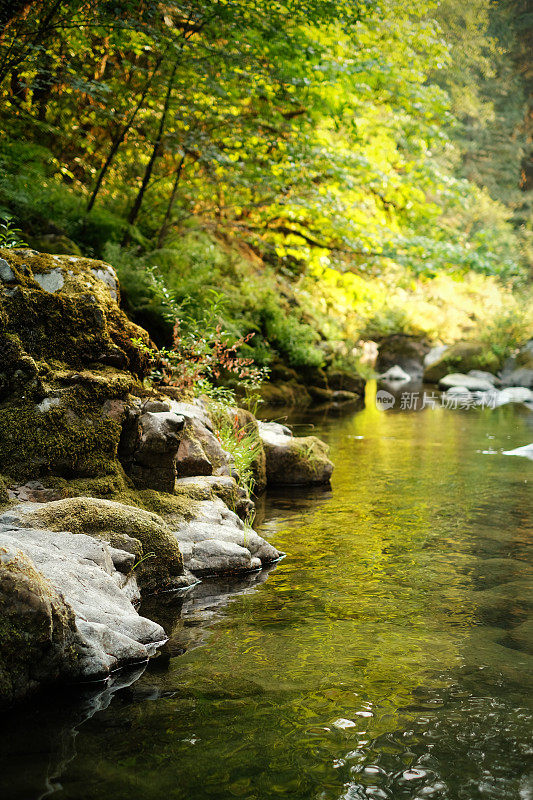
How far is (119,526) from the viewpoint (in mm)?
4574

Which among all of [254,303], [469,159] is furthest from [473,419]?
[469,159]

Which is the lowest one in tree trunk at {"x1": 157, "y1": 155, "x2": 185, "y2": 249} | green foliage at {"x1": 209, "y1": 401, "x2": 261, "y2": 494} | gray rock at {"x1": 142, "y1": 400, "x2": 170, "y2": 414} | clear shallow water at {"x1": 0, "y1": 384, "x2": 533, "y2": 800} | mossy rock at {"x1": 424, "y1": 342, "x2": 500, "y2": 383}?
clear shallow water at {"x1": 0, "y1": 384, "x2": 533, "y2": 800}

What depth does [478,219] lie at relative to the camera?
1372 inches

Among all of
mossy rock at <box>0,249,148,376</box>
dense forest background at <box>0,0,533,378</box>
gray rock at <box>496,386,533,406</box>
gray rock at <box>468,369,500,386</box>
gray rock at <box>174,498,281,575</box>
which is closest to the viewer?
gray rock at <box>174,498,281,575</box>

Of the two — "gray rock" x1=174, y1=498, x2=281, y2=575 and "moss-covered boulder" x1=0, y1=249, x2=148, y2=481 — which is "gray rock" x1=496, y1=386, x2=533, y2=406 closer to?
"gray rock" x1=174, y1=498, x2=281, y2=575

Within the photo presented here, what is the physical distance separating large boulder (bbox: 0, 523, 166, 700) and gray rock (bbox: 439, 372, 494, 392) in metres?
22.1

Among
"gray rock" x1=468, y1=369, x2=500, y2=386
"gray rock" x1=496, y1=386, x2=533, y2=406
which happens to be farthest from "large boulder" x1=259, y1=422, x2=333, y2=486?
"gray rock" x1=468, y1=369, x2=500, y2=386

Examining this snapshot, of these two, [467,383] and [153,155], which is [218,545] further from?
[467,383]

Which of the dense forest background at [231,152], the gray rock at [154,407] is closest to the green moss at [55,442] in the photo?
the gray rock at [154,407]

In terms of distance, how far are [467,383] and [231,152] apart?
15342 millimetres

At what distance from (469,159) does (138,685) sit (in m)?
39.2

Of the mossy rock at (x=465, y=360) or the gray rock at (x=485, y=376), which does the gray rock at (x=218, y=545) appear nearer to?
the gray rock at (x=485, y=376)

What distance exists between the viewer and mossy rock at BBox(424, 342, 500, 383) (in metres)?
27.9

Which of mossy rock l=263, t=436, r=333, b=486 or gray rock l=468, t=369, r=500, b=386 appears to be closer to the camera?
mossy rock l=263, t=436, r=333, b=486
